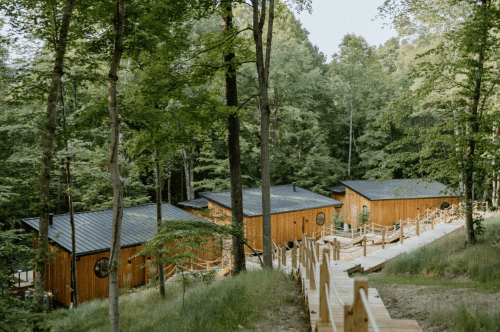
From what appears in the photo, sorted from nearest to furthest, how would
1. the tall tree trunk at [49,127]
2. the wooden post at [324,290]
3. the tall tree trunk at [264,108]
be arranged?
1. the wooden post at [324,290]
2. the tall tree trunk at [49,127]
3. the tall tree trunk at [264,108]

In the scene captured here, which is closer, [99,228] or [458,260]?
[458,260]

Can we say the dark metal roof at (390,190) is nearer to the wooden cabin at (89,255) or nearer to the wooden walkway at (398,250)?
the wooden walkway at (398,250)

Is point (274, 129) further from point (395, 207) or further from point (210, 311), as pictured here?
point (210, 311)

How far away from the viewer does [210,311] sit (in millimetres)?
5801

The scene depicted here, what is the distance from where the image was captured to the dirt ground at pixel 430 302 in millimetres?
4797

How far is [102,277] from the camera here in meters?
14.0

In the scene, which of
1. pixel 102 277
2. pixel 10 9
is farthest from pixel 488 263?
pixel 102 277

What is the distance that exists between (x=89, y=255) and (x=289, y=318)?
11.2 m

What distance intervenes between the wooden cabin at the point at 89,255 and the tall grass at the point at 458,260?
322 inches

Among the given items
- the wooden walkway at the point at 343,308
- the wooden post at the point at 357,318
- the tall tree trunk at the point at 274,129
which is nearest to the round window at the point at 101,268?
the wooden walkway at the point at 343,308

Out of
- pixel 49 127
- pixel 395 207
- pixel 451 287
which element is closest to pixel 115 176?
pixel 49 127

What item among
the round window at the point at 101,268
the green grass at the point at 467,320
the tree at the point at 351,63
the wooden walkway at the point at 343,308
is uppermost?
the tree at the point at 351,63

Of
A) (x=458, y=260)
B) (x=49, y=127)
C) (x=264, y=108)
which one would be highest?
(x=264, y=108)

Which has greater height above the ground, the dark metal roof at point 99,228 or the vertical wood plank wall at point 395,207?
the dark metal roof at point 99,228
